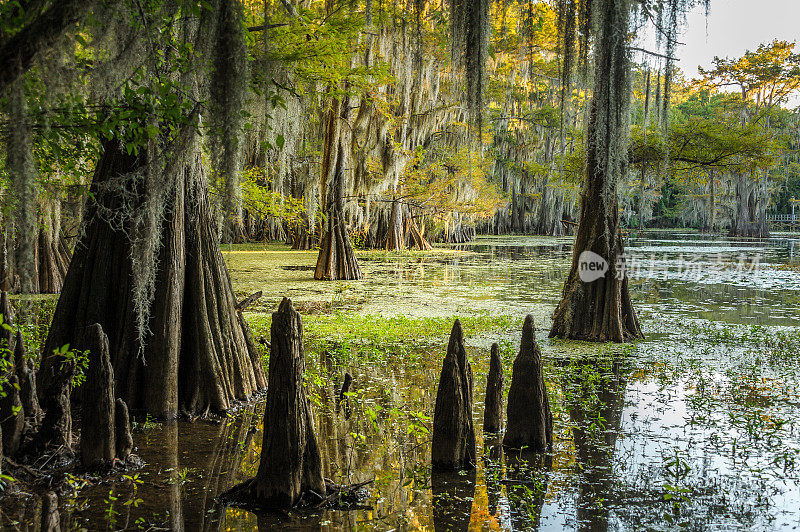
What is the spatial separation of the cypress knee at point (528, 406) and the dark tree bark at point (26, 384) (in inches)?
136

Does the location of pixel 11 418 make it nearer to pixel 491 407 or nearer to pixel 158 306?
pixel 158 306

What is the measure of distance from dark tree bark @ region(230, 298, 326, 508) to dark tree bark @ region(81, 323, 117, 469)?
0.98 metres

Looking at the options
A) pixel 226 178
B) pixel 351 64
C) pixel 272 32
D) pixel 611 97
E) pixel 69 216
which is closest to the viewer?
pixel 226 178

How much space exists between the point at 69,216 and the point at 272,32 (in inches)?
285

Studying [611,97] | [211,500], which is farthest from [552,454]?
[611,97]

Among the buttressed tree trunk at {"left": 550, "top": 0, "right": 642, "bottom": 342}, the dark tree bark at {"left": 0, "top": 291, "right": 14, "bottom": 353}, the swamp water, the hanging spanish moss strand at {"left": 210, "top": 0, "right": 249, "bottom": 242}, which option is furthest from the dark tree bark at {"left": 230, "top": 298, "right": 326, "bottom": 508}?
the buttressed tree trunk at {"left": 550, "top": 0, "right": 642, "bottom": 342}

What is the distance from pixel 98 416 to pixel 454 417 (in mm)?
2385

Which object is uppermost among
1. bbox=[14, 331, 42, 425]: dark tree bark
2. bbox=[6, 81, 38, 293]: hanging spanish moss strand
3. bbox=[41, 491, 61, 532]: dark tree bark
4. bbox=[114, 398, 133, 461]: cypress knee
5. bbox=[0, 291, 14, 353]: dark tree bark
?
bbox=[6, 81, 38, 293]: hanging spanish moss strand

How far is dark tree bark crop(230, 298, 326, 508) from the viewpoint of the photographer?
3672 millimetres

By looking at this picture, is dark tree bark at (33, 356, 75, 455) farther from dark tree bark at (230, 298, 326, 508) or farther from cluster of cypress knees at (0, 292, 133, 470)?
dark tree bark at (230, 298, 326, 508)

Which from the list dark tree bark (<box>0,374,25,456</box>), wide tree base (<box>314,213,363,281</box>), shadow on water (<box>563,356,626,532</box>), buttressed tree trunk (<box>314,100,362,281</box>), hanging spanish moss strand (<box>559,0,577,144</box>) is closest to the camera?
shadow on water (<box>563,356,626,532</box>)

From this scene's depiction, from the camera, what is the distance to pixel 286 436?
3684mm

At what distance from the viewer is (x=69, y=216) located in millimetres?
13461

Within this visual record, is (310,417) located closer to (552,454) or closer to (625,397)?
(552,454)
